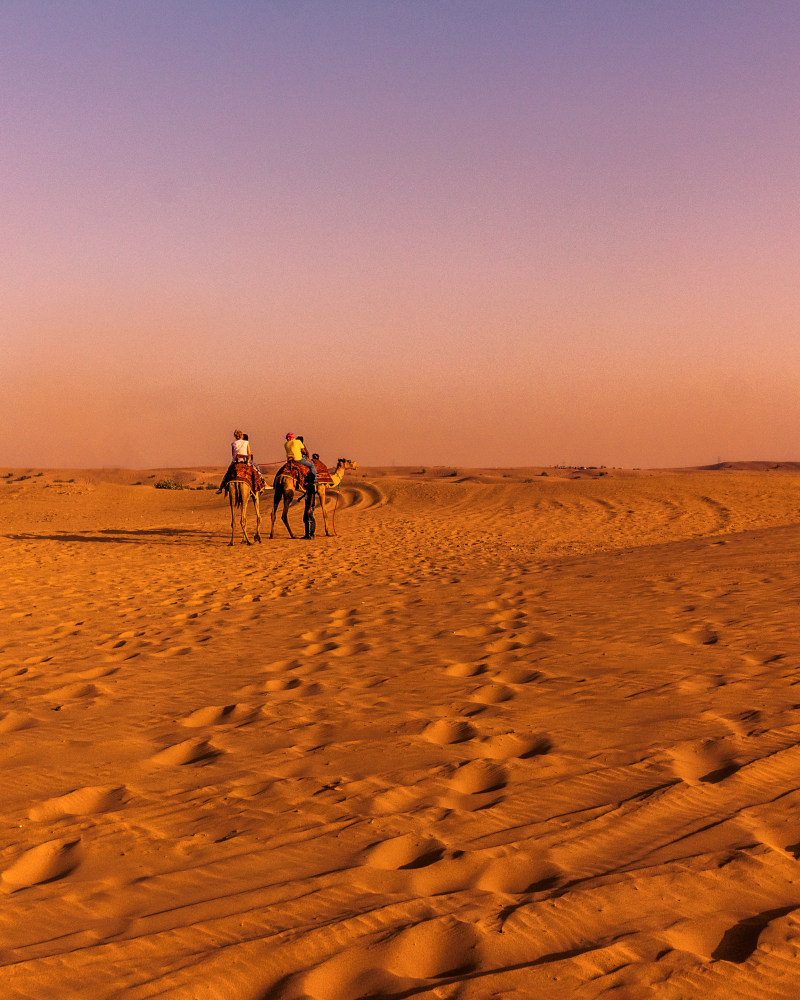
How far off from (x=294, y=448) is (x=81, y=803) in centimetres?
1455

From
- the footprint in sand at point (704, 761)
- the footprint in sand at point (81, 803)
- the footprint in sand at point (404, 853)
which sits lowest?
the footprint in sand at point (81, 803)

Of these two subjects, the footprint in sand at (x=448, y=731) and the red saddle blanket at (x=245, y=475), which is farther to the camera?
the red saddle blanket at (x=245, y=475)

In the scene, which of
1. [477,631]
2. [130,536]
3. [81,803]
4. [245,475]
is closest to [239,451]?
[245,475]

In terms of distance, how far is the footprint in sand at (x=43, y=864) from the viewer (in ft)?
9.98

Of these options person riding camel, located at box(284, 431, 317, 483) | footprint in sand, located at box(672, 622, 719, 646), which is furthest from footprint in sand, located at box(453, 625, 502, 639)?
person riding camel, located at box(284, 431, 317, 483)

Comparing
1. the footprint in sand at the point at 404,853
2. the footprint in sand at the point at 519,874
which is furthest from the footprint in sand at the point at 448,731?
the footprint in sand at the point at 519,874

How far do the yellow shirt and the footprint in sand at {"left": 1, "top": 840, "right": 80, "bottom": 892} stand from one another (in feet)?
49.2

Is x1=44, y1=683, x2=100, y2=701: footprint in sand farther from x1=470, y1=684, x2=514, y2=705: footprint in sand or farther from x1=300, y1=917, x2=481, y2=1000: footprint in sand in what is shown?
x1=300, y1=917, x2=481, y2=1000: footprint in sand

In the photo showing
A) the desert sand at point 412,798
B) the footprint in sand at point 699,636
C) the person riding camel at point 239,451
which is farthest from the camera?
the person riding camel at point 239,451

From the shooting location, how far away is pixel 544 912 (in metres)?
2.59

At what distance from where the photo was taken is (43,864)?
10.5ft

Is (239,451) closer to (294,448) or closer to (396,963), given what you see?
(294,448)

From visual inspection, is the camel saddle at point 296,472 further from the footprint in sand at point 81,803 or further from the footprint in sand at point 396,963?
the footprint in sand at point 396,963

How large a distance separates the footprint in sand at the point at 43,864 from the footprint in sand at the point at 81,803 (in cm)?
33
